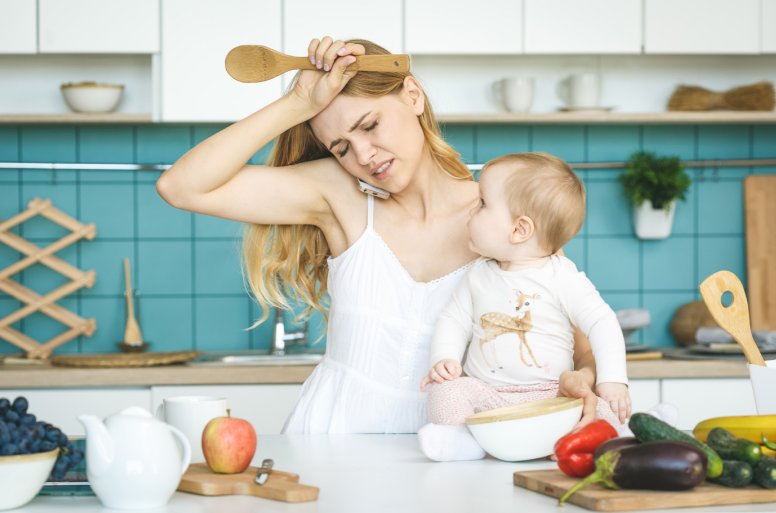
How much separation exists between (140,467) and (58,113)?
2.19 metres

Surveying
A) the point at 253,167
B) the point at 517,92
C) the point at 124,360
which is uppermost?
the point at 517,92

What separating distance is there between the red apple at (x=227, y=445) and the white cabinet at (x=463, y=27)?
71.5 inches

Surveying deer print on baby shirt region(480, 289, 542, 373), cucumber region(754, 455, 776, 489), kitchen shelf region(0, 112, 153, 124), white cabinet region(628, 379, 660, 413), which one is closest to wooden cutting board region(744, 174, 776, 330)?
white cabinet region(628, 379, 660, 413)

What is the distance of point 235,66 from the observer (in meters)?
1.21

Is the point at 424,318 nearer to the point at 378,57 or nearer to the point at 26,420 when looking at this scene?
the point at 378,57

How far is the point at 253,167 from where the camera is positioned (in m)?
1.35

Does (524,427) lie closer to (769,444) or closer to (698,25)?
(769,444)

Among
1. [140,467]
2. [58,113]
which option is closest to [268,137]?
[140,467]

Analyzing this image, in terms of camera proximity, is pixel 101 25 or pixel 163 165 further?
pixel 163 165

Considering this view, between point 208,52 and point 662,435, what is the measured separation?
2026 mm

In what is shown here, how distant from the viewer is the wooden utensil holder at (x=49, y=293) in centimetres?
247

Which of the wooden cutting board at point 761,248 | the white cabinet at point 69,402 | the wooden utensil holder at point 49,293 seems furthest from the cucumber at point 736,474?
the wooden utensil holder at point 49,293

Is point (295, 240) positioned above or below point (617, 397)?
above

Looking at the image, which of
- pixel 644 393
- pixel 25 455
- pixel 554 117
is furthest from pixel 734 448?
pixel 554 117
